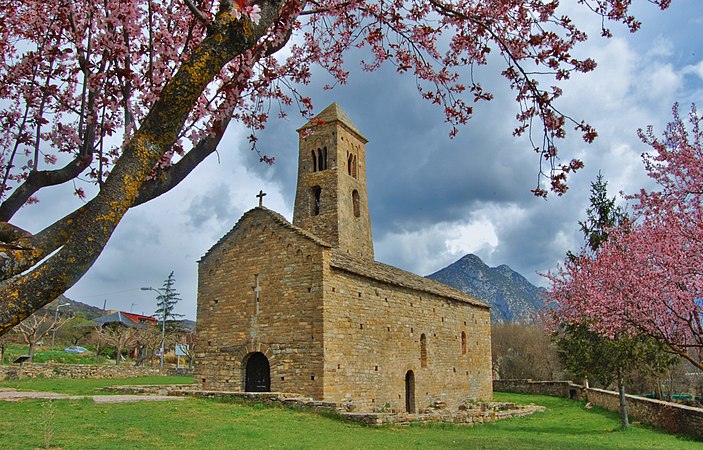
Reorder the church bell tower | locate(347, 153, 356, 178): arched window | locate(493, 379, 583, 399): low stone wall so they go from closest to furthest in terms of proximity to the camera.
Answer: the church bell tower, locate(347, 153, 356, 178): arched window, locate(493, 379, 583, 399): low stone wall

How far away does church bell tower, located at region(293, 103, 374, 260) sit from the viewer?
29.8 meters

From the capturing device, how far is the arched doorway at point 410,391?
22.8 metres

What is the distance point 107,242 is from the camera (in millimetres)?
3812

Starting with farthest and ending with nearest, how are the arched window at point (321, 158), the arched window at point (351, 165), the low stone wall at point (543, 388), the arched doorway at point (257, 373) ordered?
the low stone wall at point (543, 388), the arched window at point (351, 165), the arched window at point (321, 158), the arched doorway at point (257, 373)

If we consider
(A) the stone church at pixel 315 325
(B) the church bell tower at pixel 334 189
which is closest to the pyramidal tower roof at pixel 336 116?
(B) the church bell tower at pixel 334 189

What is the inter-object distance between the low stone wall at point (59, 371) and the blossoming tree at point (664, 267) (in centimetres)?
2717

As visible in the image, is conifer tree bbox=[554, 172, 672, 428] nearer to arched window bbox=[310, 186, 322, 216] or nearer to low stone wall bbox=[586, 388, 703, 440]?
low stone wall bbox=[586, 388, 703, 440]

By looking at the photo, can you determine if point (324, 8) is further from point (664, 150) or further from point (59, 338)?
point (59, 338)

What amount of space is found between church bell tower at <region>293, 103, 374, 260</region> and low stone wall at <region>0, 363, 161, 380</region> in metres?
14.8

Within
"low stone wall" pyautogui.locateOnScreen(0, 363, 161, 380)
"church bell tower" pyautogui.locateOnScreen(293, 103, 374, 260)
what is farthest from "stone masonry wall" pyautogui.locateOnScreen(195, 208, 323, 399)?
"low stone wall" pyautogui.locateOnScreen(0, 363, 161, 380)

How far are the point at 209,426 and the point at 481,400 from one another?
19891 millimetres

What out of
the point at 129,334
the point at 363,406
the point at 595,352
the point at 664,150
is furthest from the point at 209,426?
the point at 129,334

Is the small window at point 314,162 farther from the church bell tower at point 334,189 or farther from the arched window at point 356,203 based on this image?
the arched window at point 356,203

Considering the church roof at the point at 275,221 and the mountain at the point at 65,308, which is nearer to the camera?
the church roof at the point at 275,221
